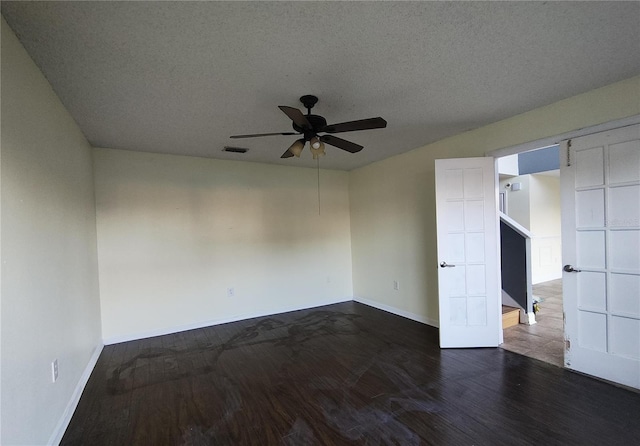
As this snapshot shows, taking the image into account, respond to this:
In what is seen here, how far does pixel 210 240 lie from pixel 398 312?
303 cm

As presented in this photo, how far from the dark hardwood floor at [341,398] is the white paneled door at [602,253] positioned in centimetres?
26

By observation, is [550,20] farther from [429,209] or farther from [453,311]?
[453,311]

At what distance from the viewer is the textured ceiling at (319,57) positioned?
1455 mm

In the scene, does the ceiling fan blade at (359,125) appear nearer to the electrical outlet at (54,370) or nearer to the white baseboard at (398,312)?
the electrical outlet at (54,370)

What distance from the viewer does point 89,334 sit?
2.85 meters

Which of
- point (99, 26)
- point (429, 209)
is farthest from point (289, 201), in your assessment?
point (99, 26)

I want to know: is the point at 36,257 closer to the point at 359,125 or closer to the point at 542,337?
the point at 359,125

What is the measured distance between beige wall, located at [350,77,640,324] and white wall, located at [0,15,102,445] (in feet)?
12.4

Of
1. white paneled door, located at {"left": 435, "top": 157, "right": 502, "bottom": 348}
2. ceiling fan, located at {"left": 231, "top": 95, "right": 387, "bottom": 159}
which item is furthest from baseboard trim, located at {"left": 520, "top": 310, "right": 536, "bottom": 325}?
ceiling fan, located at {"left": 231, "top": 95, "right": 387, "bottom": 159}

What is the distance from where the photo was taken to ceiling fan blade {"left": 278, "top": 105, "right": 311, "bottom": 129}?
6.06 ft

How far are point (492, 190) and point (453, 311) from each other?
1414mm

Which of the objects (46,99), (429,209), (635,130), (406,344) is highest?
(46,99)

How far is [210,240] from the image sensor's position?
414 centimetres

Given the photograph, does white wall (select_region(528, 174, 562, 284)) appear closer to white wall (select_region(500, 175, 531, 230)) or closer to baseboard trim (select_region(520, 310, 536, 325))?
white wall (select_region(500, 175, 531, 230))
